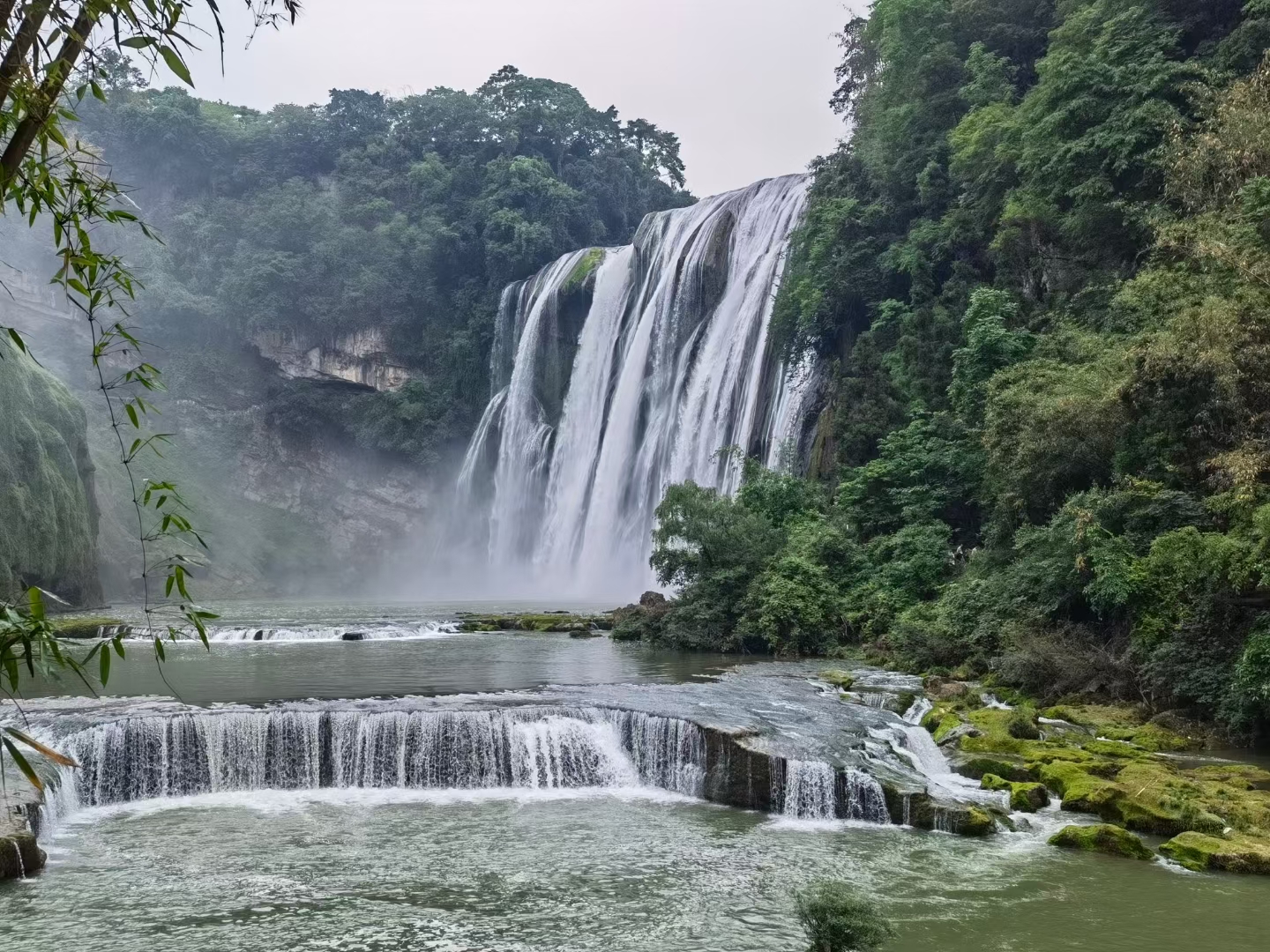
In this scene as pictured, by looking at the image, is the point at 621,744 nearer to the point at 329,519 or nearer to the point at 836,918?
the point at 836,918

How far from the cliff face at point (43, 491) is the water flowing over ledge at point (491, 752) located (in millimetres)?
20604

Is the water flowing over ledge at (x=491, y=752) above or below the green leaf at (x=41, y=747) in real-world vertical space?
below

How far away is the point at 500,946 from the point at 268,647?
18.5 metres

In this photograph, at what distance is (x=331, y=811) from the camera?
12.9m

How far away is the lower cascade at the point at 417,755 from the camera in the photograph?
13.6 meters

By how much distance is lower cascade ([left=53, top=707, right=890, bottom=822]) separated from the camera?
13641mm

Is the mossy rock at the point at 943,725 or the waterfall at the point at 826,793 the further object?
the mossy rock at the point at 943,725

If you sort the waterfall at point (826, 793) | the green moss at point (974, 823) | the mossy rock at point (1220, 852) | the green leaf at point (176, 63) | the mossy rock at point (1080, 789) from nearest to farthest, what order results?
the green leaf at point (176, 63), the mossy rock at point (1220, 852), the green moss at point (974, 823), the mossy rock at point (1080, 789), the waterfall at point (826, 793)

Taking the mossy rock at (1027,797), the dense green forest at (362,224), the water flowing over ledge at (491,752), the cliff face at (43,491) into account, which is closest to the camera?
the mossy rock at (1027,797)

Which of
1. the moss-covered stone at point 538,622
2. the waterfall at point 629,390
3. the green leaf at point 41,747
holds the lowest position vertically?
the moss-covered stone at point 538,622

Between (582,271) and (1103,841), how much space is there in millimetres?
40871

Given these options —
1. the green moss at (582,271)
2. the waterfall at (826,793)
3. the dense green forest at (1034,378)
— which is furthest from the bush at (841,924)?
the green moss at (582,271)

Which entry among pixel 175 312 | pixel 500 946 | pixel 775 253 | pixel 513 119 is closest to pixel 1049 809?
pixel 500 946

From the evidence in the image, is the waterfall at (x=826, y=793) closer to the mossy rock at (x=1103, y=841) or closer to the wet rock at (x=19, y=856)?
the mossy rock at (x=1103, y=841)
